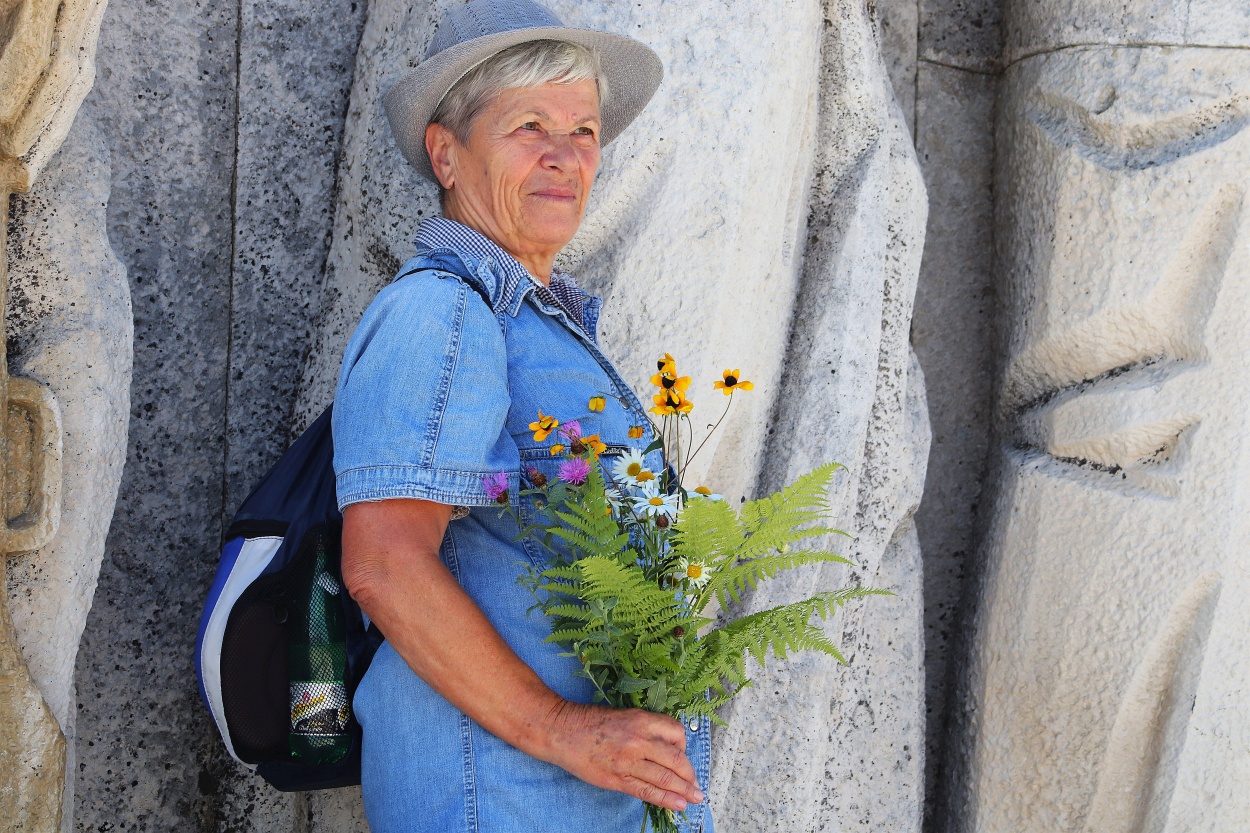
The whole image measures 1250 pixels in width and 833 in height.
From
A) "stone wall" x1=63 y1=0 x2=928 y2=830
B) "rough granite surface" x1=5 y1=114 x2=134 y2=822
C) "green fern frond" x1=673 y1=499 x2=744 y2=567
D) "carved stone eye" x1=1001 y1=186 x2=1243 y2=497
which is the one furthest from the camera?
"carved stone eye" x1=1001 y1=186 x2=1243 y2=497

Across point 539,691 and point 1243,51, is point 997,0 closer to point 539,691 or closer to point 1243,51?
point 1243,51

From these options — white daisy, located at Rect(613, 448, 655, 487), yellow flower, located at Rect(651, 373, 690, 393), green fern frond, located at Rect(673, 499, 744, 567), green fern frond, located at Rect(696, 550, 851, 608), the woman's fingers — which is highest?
yellow flower, located at Rect(651, 373, 690, 393)

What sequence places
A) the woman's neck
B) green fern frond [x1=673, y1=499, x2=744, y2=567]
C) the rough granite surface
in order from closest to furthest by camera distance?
green fern frond [x1=673, y1=499, x2=744, y2=567] < the rough granite surface < the woman's neck

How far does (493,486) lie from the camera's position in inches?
62.7

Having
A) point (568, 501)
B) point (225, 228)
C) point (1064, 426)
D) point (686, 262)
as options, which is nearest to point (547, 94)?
point (686, 262)

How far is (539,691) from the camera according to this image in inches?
62.2

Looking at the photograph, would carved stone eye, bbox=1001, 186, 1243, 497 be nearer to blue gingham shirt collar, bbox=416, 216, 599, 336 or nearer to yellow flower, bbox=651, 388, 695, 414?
blue gingham shirt collar, bbox=416, 216, 599, 336

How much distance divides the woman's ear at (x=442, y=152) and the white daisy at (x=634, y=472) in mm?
554

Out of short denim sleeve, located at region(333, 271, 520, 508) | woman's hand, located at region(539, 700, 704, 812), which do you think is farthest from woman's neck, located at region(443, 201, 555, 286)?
woman's hand, located at region(539, 700, 704, 812)

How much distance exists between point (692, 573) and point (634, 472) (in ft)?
0.45

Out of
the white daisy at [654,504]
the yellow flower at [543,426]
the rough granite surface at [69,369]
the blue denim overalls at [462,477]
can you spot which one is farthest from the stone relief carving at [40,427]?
the white daisy at [654,504]

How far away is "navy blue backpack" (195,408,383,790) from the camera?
5.85 feet

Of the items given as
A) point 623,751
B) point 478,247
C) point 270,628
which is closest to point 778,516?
point 623,751

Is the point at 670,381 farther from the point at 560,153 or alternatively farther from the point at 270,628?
the point at 270,628
